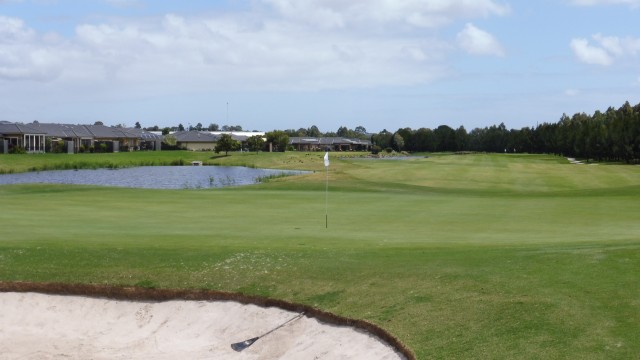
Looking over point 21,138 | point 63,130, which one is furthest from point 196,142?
point 21,138

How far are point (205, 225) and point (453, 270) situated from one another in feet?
37.7

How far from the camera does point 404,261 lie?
15.6 m

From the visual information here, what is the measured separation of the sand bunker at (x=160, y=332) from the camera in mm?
12492

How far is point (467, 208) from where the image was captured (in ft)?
101

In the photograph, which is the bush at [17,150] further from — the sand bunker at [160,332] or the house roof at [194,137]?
the sand bunker at [160,332]

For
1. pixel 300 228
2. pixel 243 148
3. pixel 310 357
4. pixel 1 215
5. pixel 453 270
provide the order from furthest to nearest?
pixel 243 148, pixel 1 215, pixel 300 228, pixel 453 270, pixel 310 357

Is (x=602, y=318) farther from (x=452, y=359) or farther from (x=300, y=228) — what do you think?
(x=300, y=228)

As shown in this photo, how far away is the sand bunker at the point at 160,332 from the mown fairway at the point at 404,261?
56 cm

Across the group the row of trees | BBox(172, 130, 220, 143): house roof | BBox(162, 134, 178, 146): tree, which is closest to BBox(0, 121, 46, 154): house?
BBox(162, 134, 178, 146): tree

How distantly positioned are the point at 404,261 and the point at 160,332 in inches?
198

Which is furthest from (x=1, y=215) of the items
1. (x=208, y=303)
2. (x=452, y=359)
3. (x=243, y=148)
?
(x=243, y=148)

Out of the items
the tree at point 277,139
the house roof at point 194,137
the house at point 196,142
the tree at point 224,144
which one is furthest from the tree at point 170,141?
the tree at point 224,144

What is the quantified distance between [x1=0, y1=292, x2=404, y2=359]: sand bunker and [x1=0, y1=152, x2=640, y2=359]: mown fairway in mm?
561

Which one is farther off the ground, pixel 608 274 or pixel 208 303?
pixel 608 274
